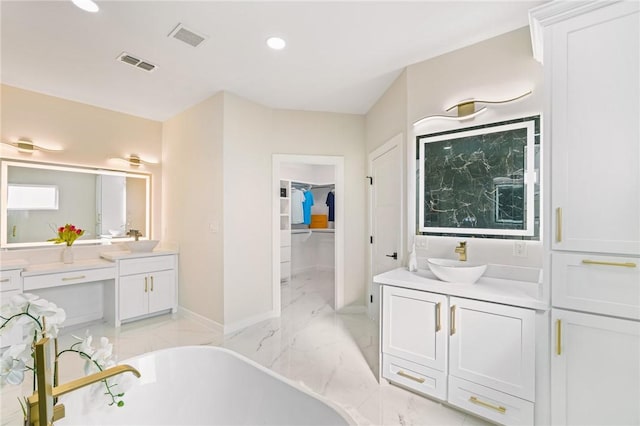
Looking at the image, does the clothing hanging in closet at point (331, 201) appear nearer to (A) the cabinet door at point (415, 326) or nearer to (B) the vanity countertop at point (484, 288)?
(B) the vanity countertop at point (484, 288)

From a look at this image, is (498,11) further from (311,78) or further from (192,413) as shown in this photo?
(192,413)

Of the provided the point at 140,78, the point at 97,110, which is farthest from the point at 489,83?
the point at 97,110

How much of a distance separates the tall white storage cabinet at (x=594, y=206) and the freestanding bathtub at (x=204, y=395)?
1.42 m

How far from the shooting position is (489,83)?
222 cm

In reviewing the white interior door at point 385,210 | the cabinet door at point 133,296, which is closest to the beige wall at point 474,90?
the white interior door at point 385,210

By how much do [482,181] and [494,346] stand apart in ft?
3.93

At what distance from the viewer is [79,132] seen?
3.44 meters

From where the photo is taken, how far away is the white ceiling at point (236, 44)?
1.93 metres

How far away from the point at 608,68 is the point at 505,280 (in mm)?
1386

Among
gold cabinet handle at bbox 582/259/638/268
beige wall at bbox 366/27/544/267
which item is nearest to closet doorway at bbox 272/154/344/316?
beige wall at bbox 366/27/544/267

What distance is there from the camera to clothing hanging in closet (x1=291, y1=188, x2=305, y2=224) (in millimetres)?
6297

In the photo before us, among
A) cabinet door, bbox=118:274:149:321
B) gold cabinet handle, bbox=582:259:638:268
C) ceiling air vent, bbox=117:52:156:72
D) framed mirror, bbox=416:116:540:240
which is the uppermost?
ceiling air vent, bbox=117:52:156:72

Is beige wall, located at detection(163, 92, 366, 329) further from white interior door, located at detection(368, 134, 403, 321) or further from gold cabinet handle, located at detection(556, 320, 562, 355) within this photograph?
gold cabinet handle, located at detection(556, 320, 562, 355)

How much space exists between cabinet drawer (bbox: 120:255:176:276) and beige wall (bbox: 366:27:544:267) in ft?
9.84
